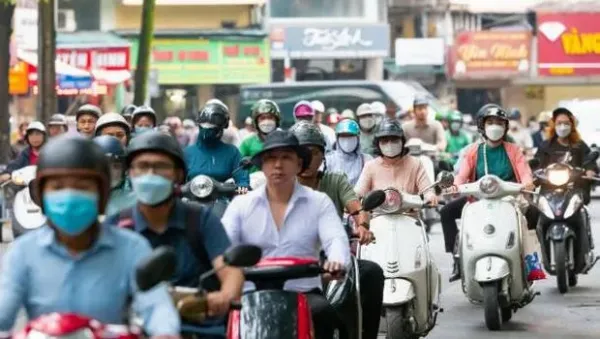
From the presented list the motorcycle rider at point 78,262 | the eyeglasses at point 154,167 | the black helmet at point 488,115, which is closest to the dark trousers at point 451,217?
the black helmet at point 488,115

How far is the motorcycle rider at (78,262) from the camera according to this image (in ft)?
17.8

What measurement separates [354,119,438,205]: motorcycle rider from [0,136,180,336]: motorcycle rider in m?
7.04

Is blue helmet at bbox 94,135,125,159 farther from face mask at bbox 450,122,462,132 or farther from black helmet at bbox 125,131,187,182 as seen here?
face mask at bbox 450,122,462,132

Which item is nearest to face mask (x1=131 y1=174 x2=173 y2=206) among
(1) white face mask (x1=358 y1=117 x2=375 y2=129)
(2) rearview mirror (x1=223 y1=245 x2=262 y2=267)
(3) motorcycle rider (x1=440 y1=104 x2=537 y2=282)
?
(2) rearview mirror (x1=223 y1=245 x2=262 y2=267)

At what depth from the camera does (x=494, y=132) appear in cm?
1404

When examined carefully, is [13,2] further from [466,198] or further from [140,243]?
[140,243]

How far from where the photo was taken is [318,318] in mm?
8430

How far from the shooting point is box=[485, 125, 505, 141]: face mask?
14.0 metres

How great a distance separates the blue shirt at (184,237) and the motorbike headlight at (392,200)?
5.03 m

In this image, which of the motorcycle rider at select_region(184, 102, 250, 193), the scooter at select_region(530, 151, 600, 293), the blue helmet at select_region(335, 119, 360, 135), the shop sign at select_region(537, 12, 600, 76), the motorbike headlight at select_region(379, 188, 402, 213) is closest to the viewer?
the motorbike headlight at select_region(379, 188, 402, 213)

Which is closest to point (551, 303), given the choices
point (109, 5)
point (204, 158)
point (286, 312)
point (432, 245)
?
point (204, 158)

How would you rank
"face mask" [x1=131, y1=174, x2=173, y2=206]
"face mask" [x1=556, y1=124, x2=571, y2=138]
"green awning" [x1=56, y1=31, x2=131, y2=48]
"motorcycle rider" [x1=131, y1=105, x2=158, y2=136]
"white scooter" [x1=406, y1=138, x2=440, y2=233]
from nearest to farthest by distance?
"face mask" [x1=131, y1=174, x2=173, y2=206] → "motorcycle rider" [x1=131, y1=105, x2=158, y2=136] → "face mask" [x1=556, y1=124, x2=571, y2=138] → "white scooter" [x1=406, y1=138, x2=440, y2=233] → "green awning" [x1=56, y1=31, x2=131, y2=48]

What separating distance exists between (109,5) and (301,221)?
4313 cm

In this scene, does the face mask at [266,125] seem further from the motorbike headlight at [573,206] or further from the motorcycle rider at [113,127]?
the motorcycle rider at [113,127]
